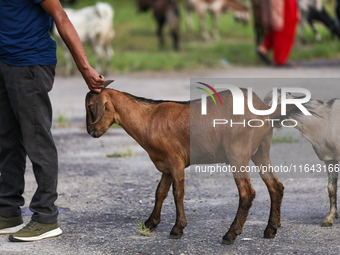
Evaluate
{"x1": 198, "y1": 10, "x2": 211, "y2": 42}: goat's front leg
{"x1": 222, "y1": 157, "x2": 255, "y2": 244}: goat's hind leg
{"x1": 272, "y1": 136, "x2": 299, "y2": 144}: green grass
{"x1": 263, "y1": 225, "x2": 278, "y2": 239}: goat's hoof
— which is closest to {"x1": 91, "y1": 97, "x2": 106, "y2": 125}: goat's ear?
{"x1": 222, "y1": 157, "x2": 255, "y2": 244}: goat's hind leg

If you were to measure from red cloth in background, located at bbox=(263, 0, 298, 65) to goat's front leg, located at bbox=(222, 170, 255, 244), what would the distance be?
10.3m

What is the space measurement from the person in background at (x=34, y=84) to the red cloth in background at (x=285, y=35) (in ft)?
33.7

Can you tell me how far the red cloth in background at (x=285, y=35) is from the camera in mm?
13298

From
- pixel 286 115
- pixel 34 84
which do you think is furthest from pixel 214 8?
pixel 34 84

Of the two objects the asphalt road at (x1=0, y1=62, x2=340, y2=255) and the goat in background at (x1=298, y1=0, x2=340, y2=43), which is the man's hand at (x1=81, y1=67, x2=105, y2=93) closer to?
the asphalt road at (x1=0, y1=62, x2=340, y2=255)

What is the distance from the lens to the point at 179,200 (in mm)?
3662

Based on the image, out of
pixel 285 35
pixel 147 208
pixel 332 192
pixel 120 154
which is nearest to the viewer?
pixel 332 192

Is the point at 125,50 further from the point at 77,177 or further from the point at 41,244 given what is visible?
the point at 41,244

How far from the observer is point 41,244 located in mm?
3779

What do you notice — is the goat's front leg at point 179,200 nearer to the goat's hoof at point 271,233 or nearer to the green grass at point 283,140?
the goat's hoof at point 271,233

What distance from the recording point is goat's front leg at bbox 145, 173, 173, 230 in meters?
3.85

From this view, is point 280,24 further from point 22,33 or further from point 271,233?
point 22,33

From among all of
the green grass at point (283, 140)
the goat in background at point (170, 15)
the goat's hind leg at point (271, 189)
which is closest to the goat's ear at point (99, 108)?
the goat's hind leg at point (271, 189)

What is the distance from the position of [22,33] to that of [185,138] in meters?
1.24
